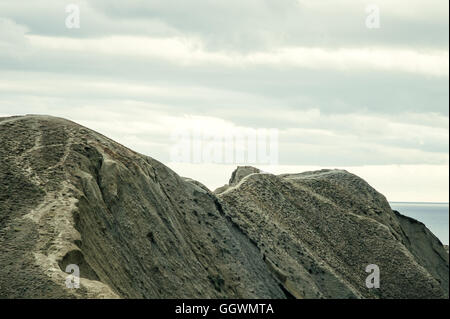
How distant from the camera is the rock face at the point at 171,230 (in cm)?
2962

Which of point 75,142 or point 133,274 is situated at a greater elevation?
point 75,142

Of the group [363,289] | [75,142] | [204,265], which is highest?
[75,142]

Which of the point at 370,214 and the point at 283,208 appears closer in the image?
the point at 283,208

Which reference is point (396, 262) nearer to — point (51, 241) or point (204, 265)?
point (204, 265)

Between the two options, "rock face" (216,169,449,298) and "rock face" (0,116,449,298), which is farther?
"rock face" (216,169,449,298)

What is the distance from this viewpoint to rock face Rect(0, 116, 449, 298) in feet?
97.2

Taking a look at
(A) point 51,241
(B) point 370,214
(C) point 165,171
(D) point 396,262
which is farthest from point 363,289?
(A) point 51,241

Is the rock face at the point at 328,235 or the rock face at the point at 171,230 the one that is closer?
the rock face at the point at 171,230

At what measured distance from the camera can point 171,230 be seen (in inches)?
1469

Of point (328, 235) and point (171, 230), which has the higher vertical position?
point (171, 230)

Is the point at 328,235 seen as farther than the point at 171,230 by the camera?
Yes
